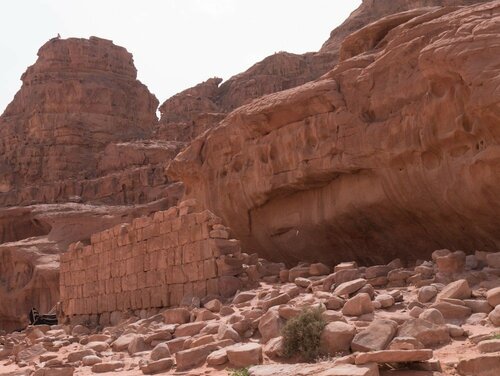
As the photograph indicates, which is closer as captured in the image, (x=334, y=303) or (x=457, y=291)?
(x=457, y=291)

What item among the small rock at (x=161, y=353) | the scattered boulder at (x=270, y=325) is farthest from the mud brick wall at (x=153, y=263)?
the scattered boulder at (x=270, y=325)

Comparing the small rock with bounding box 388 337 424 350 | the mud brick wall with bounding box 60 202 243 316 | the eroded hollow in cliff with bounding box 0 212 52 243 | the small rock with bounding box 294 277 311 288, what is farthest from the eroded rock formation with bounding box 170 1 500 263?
the eroded hollow in cliff with bounding box 0 212 52 243

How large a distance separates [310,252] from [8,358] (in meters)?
6.34

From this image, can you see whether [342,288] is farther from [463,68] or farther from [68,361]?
[68,361]

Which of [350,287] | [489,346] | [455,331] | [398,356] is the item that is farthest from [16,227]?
[489,346]

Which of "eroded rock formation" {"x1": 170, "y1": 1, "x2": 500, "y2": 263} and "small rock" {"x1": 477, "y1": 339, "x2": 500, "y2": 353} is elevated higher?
"eroded rock formation" {"x1": 170, "y1": 1, "x2": 500, "y2": 263}

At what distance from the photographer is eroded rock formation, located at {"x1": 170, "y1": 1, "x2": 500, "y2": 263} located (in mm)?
8945

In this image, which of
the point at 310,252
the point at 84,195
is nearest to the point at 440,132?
the point at 310,252

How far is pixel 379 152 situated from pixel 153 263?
527 centimetres

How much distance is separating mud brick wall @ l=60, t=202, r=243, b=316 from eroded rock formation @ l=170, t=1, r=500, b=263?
192cm

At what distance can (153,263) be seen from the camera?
1305cm

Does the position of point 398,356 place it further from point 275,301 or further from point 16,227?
point 16,227

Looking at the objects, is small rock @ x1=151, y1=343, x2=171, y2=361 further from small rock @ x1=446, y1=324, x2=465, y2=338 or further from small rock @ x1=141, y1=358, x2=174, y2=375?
small rock @ x1=446, y1=324, x2=465, y2=338

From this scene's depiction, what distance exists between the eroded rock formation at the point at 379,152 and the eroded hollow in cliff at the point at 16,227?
63.0ft
